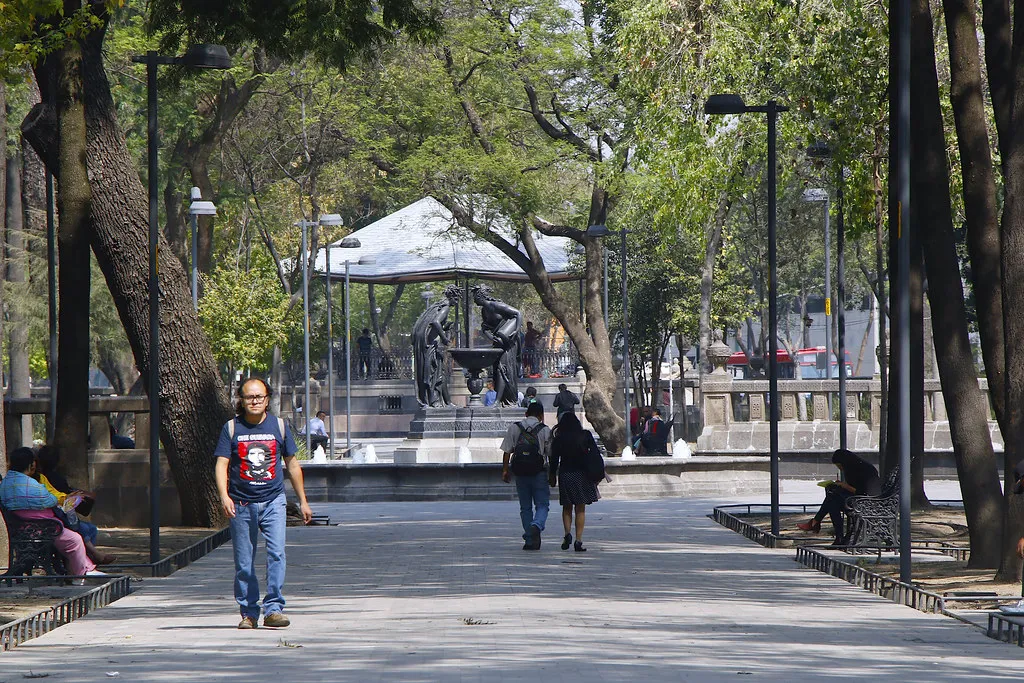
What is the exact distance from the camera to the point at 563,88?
115ft

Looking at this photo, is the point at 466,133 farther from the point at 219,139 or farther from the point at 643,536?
the point at 643,536

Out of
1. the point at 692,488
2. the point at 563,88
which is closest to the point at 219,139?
the point at 563,88

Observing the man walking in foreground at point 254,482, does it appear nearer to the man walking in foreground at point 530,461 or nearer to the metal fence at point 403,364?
the man walking in foreground at point 530,461

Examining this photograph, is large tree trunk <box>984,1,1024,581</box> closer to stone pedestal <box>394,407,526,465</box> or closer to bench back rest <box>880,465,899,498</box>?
bench back rest <box>880,465,899,498</box>

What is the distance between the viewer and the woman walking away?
16.2 meters

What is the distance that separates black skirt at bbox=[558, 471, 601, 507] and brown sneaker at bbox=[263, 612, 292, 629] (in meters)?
6.23

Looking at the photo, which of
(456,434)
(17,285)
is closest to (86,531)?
(456,434)

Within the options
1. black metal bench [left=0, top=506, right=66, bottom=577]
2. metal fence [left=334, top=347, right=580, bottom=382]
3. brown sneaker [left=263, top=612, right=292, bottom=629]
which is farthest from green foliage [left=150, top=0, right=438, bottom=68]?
metal fence [left=334, top=347, right=580, bottom=382]

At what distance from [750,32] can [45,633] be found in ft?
51.8

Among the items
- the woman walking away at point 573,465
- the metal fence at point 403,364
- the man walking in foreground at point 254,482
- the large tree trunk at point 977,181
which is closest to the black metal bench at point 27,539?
the man walking in foreground at point 254,482

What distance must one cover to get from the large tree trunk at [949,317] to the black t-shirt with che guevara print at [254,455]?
6548 millimetres

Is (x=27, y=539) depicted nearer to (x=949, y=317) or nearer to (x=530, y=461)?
(x=530, y=461)

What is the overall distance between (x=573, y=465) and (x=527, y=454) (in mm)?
523

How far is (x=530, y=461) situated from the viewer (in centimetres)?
1617
